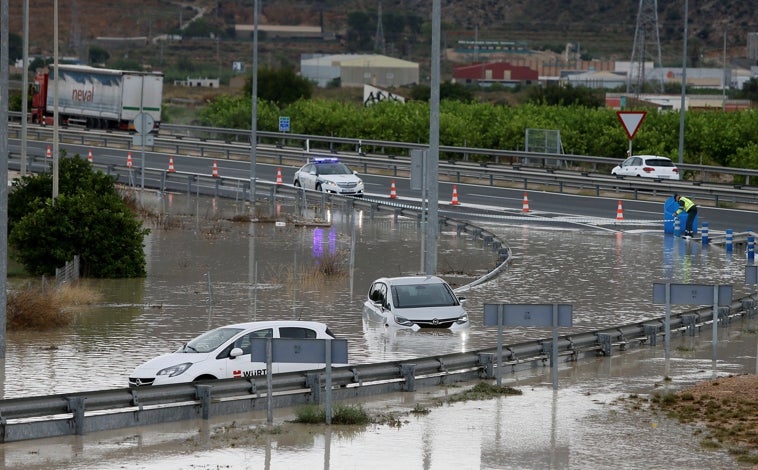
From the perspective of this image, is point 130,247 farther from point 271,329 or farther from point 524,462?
point 524,462

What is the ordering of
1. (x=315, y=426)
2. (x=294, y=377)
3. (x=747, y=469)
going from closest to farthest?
1. (x=747, y=469)
2. (x=315, y=426)
3. (x=294, y=377)

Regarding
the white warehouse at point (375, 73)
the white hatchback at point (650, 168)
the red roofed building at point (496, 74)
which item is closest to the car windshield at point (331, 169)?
the white hatchback at point (650, 168)

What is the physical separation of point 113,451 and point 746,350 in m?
13.1

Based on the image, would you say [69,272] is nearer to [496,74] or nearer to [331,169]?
[331,169]

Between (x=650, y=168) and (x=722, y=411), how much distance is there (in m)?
40.1

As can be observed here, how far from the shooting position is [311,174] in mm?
52625

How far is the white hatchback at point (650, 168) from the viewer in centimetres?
5738

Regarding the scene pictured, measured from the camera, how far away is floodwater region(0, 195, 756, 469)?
15828mm

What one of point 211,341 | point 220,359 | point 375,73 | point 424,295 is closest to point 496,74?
point 375,73

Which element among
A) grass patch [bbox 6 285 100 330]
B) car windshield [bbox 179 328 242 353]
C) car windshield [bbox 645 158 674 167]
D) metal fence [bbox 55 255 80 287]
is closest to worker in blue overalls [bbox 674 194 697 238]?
car windshield [bbox 645 158 674 167]

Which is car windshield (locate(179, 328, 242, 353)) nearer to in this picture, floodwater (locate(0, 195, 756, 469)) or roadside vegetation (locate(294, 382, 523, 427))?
floodwater (locate(0, 195, 756, 469))

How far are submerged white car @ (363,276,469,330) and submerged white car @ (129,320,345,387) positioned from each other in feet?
17.9

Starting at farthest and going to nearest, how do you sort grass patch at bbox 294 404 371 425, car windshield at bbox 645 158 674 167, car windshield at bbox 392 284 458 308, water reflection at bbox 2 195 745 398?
car windshield at bbox 645 158 674 167 < car windshield at bbox 392 284 458 308 < water reflection at bbox 2 195 745 398 < grass patch at bbox 294 404 371 425

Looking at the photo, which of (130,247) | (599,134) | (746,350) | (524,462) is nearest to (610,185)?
(599,134)
